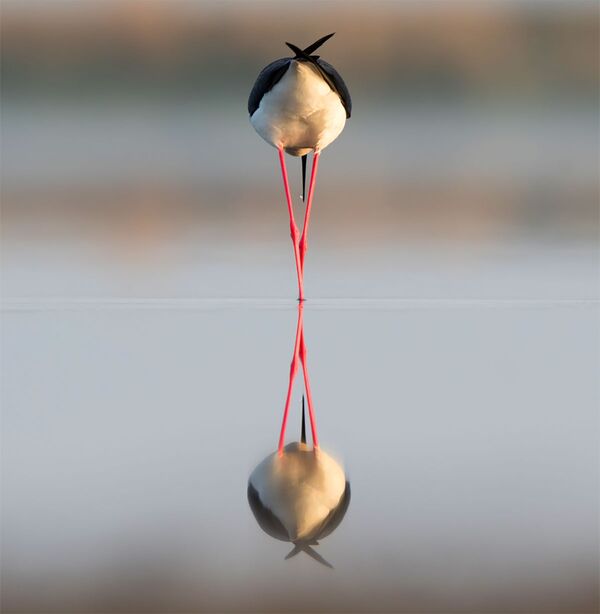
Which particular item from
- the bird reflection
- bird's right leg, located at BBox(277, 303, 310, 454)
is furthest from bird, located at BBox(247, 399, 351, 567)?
bird's right leg, located at BBox(277, 303, 310, 454)

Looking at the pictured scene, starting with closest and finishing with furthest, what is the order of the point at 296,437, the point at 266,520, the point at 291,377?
the point at 266,520 < the point at 296,437 < the point at 291,377

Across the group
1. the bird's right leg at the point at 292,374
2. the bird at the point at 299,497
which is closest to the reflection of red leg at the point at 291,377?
the bird's right leg at the point at 292,374

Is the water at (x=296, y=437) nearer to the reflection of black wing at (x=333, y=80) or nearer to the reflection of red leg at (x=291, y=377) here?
the reflection of red leg at (x=291, y=377)

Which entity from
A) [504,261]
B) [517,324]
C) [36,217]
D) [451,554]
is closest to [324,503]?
[451,554]

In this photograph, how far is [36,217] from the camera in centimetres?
818

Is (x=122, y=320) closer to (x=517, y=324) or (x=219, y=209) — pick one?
(x=517, y=324)

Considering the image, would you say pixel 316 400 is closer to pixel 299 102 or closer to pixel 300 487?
pixel 300 487

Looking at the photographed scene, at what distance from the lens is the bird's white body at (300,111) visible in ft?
14.5

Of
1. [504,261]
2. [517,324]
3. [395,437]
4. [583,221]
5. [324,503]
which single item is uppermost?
[583,221]

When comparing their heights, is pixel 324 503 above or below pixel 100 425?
below

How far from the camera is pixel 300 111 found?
4535 millimetres

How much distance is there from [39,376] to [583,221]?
512cm

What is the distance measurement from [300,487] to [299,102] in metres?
2.79

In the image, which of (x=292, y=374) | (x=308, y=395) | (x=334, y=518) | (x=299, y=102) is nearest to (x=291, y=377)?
(x=292, y=374)
